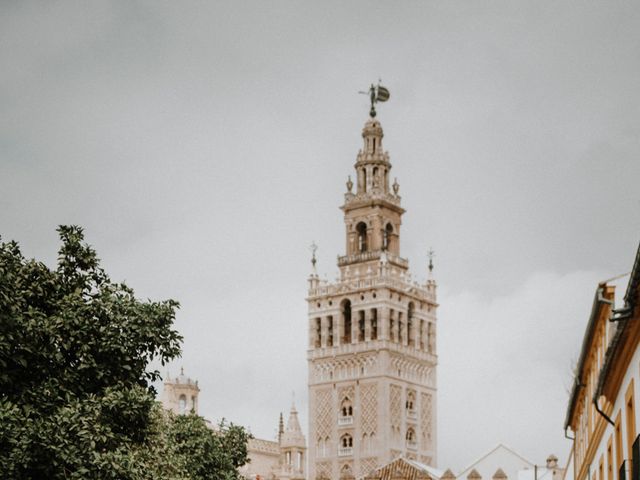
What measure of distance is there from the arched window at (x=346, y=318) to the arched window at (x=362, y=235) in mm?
4772

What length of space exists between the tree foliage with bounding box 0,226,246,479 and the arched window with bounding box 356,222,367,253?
8326 cm

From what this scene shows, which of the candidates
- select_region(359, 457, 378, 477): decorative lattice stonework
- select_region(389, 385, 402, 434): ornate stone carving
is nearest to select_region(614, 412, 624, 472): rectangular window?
select_region(359, 457, 378, 477): decorative lattice stonework

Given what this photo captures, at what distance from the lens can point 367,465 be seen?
103 metres

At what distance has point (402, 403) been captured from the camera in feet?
347

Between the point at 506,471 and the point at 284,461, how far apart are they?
25.7 metres

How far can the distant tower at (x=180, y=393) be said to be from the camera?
116m

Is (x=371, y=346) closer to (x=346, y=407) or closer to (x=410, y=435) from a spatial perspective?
(x=346, y=407)

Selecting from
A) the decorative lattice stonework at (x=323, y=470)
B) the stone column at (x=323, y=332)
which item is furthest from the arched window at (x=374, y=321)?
the decorative lattice stonework at (x=323, y=470)

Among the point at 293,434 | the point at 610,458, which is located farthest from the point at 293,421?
the point at 610,458

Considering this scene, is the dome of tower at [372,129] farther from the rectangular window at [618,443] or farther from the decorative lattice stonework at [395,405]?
the rectangular window at [618,443]

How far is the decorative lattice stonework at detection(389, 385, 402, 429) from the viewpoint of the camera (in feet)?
342

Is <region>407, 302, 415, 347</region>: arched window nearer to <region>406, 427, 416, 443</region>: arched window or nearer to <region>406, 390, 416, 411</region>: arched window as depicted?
<region>406, 390, 416, 411</region>: arched window

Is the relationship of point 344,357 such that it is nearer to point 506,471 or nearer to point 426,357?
point 426,357

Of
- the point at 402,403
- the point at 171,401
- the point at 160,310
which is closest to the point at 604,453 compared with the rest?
the point at 160,310
